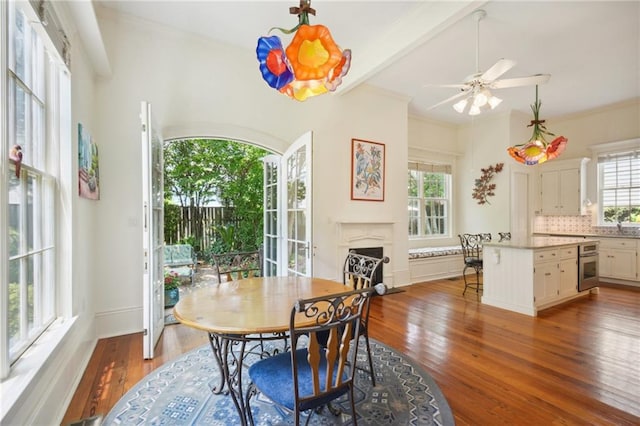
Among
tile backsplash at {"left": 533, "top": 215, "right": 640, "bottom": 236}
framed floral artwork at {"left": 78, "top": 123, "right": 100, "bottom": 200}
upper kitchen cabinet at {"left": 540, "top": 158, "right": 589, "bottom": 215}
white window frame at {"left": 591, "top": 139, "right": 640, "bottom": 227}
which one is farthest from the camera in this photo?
upper kitchen cabinet at {"left": 540, "top": 158, "right": 589, "bottom": 215}

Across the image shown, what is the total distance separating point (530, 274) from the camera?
3625 millimetres

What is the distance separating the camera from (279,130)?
3.95 m

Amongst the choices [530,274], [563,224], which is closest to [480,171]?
[563,224]

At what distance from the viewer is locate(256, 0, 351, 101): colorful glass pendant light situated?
1675 mm

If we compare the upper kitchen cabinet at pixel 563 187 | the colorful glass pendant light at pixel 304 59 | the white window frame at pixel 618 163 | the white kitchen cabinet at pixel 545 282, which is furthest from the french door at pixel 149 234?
the white window frame at pixel 618 163

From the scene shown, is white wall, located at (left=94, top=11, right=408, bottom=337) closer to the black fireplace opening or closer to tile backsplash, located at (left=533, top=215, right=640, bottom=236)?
the black fireplace opening

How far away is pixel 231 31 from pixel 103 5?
1.19m

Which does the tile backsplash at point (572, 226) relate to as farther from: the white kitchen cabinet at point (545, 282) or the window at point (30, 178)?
the window at point (30, 178)

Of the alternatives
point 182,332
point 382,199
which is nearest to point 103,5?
point 182,332

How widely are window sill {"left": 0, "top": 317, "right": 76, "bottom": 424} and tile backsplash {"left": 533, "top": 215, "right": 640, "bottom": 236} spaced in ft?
24.7

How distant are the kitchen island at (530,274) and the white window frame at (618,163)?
89.1 inches

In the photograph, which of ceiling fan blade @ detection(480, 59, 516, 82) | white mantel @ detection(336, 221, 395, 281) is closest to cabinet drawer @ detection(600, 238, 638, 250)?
white mantel @ detection(336, 221, 395, 281)

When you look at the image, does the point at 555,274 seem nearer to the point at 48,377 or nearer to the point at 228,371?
the point at 228,371

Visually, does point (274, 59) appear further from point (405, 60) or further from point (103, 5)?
point (405, 60)
